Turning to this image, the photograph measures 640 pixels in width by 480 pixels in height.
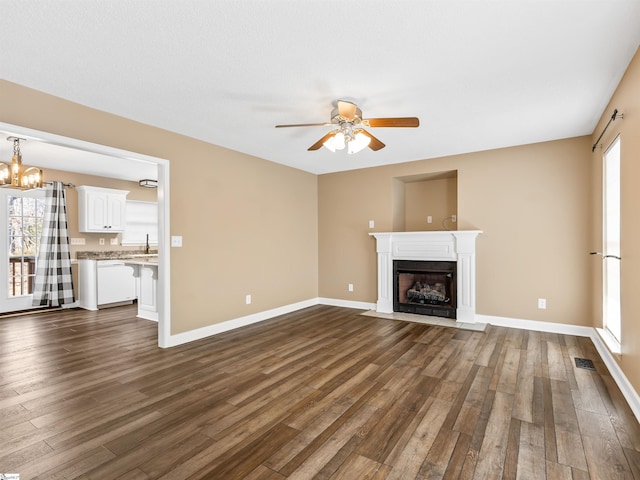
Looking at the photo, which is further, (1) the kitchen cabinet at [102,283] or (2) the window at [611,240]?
(1) the kitchen cabinet at [102,283]

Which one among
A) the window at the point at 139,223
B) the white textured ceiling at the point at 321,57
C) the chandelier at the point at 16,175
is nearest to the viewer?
the white textured ceiling at the point at 321,57

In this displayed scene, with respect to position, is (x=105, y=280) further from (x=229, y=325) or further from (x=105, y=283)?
(x=229, y=325)

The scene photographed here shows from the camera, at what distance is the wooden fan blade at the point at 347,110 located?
2775mm

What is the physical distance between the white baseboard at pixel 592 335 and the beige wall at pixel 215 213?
124 inches

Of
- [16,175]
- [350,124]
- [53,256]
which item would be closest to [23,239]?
[53,256]

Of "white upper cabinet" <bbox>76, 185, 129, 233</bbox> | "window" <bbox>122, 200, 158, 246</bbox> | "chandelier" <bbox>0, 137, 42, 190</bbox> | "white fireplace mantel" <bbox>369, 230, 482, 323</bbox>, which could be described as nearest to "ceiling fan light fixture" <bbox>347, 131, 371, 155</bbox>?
"white fireplace mantel" <bbox>369, 230, 482, 323</bbox>

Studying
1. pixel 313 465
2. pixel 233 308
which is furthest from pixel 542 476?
pixel 233 308

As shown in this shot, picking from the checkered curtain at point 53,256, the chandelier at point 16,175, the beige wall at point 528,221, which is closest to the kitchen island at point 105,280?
the checkered curtain at point 53,256

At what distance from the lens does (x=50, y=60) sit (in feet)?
7.63

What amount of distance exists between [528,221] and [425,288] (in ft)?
5.73

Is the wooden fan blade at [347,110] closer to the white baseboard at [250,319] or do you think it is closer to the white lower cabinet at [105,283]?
the white baseboard at [250,319]

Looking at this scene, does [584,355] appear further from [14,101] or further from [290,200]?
[14,101]

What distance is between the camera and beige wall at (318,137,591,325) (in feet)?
13.4

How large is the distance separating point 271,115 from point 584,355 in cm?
407
